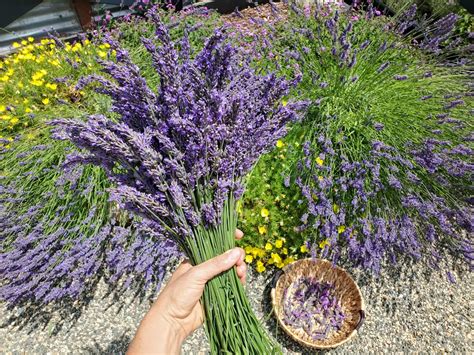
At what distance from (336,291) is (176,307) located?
153 cm

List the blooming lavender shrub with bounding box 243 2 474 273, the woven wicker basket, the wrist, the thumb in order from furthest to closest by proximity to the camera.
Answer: the woven wicker basket, the blooming lavender shrub with bounding box 243 2 474 273, the wrist, the thumb

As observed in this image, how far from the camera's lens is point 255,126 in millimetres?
1313

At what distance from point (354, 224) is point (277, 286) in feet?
2.39

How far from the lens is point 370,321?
8.21 ft

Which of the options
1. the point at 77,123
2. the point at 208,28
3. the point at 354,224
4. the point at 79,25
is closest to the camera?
the point at 77,123

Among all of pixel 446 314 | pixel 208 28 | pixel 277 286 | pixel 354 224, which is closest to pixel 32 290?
pixel 277 286

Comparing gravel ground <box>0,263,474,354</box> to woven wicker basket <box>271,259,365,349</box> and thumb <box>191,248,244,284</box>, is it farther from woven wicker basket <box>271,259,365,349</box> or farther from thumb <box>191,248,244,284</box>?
thumb <box>191,248,244,284</box>

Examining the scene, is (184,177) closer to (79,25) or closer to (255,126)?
(255,126)

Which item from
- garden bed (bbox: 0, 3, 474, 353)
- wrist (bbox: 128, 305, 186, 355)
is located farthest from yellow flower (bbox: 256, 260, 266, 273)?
wrist (bbox: 128, 305, 186, 355)

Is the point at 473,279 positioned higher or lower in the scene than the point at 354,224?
lower

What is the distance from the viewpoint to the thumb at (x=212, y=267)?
1279 millimetres

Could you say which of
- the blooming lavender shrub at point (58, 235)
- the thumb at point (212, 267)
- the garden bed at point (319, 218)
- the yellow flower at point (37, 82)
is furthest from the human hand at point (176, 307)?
the yellow flower at point (37, 82)

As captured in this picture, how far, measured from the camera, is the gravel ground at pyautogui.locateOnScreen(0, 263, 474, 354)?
7.87 ft

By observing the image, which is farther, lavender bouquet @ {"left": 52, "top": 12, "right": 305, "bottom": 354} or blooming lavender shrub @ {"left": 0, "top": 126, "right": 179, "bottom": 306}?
blooming lavender shrub @ {"left": 0, "top": 126, "right": 179, "bottom": 306}
